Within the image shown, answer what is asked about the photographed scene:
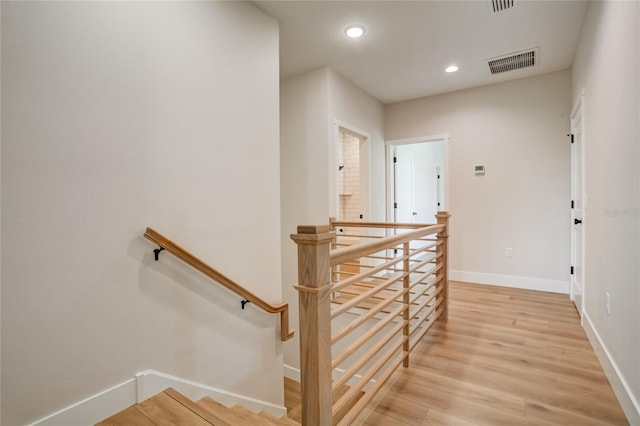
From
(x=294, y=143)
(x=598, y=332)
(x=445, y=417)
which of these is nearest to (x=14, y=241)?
(x=445, y=417)

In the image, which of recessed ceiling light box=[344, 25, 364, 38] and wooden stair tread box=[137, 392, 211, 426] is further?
recessed ceiling light box=[344, 25, 364, 38]

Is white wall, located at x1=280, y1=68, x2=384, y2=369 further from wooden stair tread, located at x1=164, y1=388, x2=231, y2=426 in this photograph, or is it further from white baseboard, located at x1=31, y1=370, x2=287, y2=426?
wooden stair tread, located at x1=164, y1=388, x2=231, y2=426

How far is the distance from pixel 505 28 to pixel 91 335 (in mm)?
3984

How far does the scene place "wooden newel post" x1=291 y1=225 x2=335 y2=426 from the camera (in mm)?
1152

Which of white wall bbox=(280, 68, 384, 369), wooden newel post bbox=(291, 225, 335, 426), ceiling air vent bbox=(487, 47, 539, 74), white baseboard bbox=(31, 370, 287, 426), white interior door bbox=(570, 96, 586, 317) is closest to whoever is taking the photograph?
wooden newel post bbox=(291, 225, 335, 426)

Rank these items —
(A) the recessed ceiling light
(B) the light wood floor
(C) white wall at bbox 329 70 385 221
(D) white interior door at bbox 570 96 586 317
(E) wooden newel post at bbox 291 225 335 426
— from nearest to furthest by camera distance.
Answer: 1. (E) wooden newel post at bbox 291 225 335 426
2. (B) the light wood floor
3. (A) the recessed ceiling light
4. (D) white interior door at bbox 570 96 586 317
5. (C) white wall at bbox 329 70 385 221

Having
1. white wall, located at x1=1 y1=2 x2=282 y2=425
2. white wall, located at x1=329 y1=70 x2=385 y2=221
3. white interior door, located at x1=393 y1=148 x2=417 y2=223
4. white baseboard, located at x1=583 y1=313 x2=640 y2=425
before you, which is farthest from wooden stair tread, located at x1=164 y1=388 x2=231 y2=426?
white interior door, located at x1=393 y1=148 x2=417 y2=223

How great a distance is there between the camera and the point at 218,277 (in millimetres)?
2117

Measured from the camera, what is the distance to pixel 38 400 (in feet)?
4.62

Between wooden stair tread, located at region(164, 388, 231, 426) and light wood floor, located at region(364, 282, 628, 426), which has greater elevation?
wooden stair tread, located at region(164, 388, 231, 426)

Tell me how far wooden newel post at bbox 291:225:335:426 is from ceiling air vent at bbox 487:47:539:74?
11.9 feet

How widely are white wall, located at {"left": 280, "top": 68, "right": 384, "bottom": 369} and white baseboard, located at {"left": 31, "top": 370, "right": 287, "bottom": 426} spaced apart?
1872 mm

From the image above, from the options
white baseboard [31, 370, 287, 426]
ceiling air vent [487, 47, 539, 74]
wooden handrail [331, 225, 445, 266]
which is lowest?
white baseboard [31, 370, 287, 426]

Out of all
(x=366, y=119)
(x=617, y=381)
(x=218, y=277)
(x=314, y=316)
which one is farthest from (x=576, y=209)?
(x=218, y=277)
